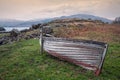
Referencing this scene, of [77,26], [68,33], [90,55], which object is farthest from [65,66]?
[77,26]

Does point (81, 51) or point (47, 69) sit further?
point (47, 69)

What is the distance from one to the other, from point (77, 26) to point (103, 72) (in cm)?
2727

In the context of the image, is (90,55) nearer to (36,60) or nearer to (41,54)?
(36,60)

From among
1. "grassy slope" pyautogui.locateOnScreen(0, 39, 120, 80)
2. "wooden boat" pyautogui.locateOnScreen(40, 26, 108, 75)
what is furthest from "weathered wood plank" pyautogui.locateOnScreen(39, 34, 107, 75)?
"grassy slope" pyautogui.locateOnScreen(0, 39, 120, 80)

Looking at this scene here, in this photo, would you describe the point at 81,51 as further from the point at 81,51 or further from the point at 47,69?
the point at 47,69

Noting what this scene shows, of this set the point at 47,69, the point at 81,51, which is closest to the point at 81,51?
the point at 81,51

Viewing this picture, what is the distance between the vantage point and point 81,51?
16609 mm

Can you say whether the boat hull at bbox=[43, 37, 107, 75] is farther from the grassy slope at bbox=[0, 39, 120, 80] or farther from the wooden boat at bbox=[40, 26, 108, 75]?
the grassy slope at bbox=[0, 39, 120, 80]

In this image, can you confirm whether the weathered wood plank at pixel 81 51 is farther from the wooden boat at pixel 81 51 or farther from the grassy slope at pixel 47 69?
the grassy slope at pixel 47 69

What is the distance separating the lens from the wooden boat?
609 inches

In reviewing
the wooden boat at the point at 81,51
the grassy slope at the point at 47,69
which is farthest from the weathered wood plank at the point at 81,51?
the grassy slope at the point at 47,69

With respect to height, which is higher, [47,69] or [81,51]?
[81,51]

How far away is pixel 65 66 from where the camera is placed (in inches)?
691

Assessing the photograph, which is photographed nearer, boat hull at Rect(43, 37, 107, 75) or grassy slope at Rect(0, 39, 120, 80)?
grassy slope at Rect(0, 39, 120, 80)
